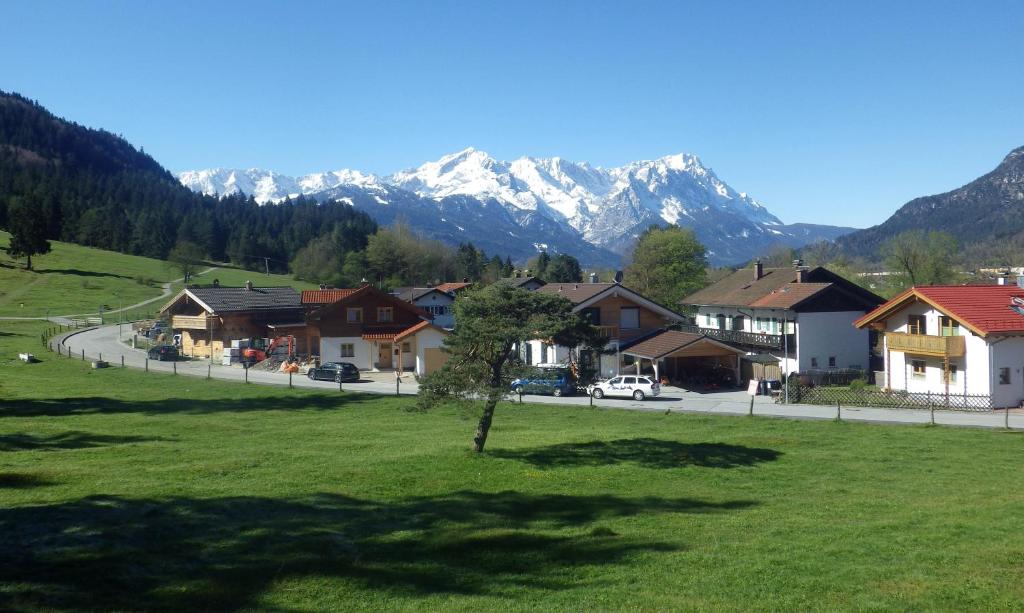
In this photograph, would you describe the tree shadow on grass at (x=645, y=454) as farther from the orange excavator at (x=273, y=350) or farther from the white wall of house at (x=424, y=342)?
the orange excavator at (x=273, y=350)

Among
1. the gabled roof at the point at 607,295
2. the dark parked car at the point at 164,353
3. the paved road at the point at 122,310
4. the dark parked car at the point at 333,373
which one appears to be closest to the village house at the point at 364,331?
the dark parked car at the point at 333,373

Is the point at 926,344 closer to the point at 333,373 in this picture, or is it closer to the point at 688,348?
the point at 688,348

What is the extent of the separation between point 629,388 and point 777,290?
19.1m

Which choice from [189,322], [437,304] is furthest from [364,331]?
[189,322]

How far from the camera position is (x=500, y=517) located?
15570mm

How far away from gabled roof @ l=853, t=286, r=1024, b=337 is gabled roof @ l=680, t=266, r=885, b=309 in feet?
25.5

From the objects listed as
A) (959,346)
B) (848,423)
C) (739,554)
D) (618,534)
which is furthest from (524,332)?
(959,346)

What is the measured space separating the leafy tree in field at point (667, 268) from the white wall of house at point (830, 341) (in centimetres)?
4269

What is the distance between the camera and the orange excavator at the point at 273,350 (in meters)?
58.0

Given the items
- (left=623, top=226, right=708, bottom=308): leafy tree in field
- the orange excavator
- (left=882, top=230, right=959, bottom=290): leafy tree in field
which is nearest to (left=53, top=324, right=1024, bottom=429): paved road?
the orange excavator

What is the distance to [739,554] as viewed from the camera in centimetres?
1298

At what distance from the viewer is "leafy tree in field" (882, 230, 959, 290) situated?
75.4m

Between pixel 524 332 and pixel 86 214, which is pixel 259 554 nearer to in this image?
pixel 524 332

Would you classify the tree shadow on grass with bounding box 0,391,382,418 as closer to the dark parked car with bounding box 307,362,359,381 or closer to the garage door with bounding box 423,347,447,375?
the dark parked car with bounding box 307,362,359,381
